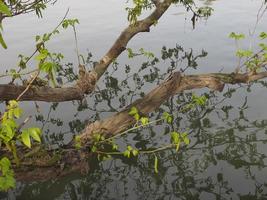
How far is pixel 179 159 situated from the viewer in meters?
6.62

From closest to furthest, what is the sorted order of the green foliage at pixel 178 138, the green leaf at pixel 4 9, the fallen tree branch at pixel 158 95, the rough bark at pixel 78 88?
the green leaf at pixel 4 9, the green foliage at pixel 178 138, the rough bark at pixel 78 88, the fallen tree branch at pixel 158 95

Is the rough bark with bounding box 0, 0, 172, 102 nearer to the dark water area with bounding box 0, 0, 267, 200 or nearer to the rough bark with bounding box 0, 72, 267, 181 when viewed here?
the rough bark with bounding box 0, 72, 267, 181

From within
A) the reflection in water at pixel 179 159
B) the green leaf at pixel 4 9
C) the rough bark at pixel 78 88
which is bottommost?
the reflection in water at pixel 179 159

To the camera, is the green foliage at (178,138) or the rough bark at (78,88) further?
the rough bark at (78,88)

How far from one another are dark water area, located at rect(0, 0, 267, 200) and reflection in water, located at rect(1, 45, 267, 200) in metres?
0.02

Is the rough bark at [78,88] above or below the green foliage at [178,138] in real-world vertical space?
above

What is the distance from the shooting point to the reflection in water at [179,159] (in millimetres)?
5875

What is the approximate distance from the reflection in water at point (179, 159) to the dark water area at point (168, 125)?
17 millimetres

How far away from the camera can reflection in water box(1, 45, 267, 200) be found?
231 inches

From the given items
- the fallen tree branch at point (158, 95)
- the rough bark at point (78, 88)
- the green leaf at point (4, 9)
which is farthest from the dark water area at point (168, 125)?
the green leaf at point (4, 9)

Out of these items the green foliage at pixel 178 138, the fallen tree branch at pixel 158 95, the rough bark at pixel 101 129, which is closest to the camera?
the green foliage at pixel 178 138

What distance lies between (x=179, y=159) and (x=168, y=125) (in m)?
1.30

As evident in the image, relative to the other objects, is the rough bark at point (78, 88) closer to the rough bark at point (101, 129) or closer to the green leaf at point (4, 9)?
the rough bark at point (101, 129)

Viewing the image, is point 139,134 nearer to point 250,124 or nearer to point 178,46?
point 250,124
